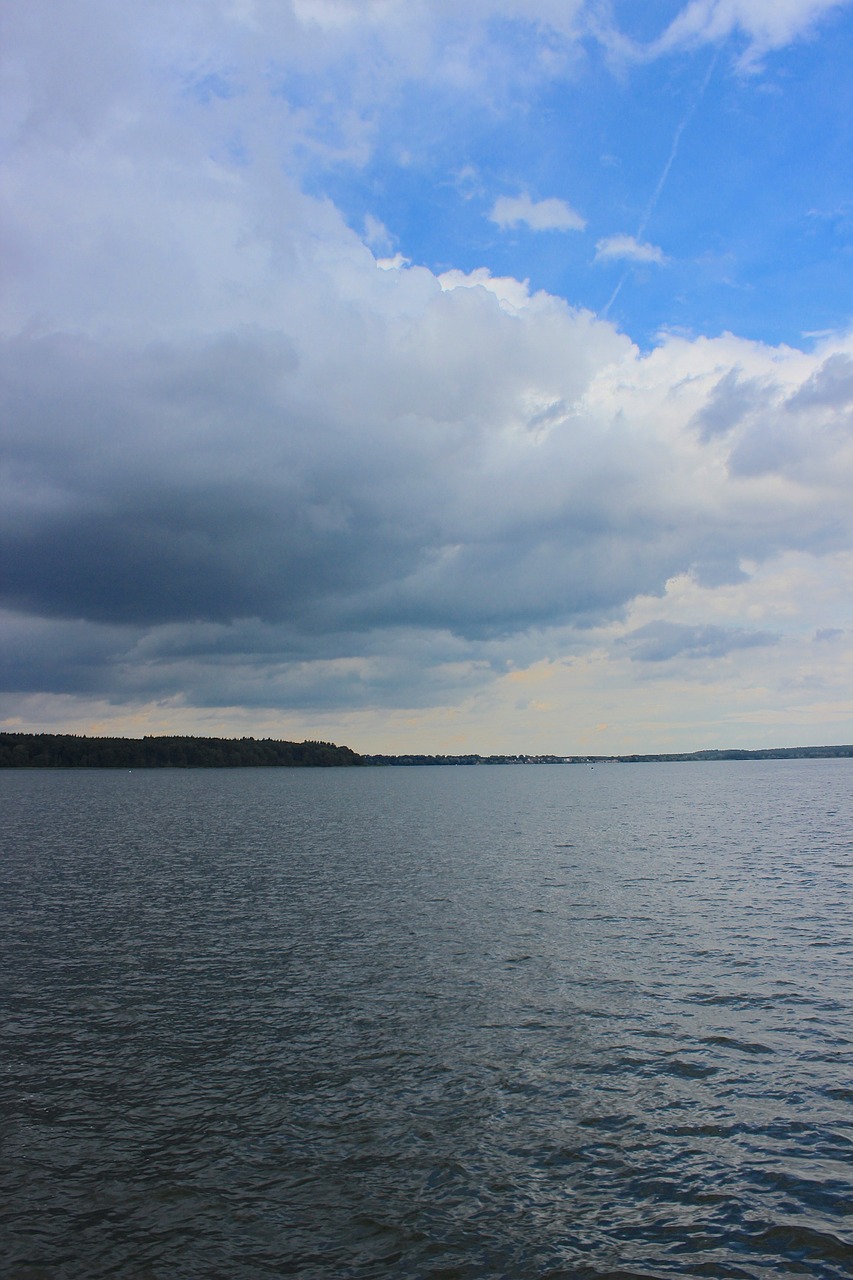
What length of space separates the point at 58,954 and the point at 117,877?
2261 cm

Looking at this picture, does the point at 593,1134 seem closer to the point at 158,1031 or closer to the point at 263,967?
the point at 158,1031

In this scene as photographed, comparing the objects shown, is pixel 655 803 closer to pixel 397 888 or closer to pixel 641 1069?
pixel 397 888

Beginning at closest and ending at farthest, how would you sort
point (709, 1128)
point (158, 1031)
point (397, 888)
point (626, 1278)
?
1. point (626, 1278)
2. point (709, 1128)
3. point (158, 1031)
4. point (397, 888)

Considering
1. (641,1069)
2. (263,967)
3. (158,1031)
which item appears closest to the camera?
(641,1069)

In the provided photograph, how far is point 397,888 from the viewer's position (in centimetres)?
5025

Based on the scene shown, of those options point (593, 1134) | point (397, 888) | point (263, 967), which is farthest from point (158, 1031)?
point (397, 888)

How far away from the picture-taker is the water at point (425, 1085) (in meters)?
14.2

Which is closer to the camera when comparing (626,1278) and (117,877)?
(626,1278)

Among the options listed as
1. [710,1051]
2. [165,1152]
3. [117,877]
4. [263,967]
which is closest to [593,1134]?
[710,1051]

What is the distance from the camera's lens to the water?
1424cm

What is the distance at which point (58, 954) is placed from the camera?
32875mm

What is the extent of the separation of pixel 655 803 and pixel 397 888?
361 feet

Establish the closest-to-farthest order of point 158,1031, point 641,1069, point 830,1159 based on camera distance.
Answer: point 830,1159
point 641,1069
point 158,1031

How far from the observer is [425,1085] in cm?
2034
